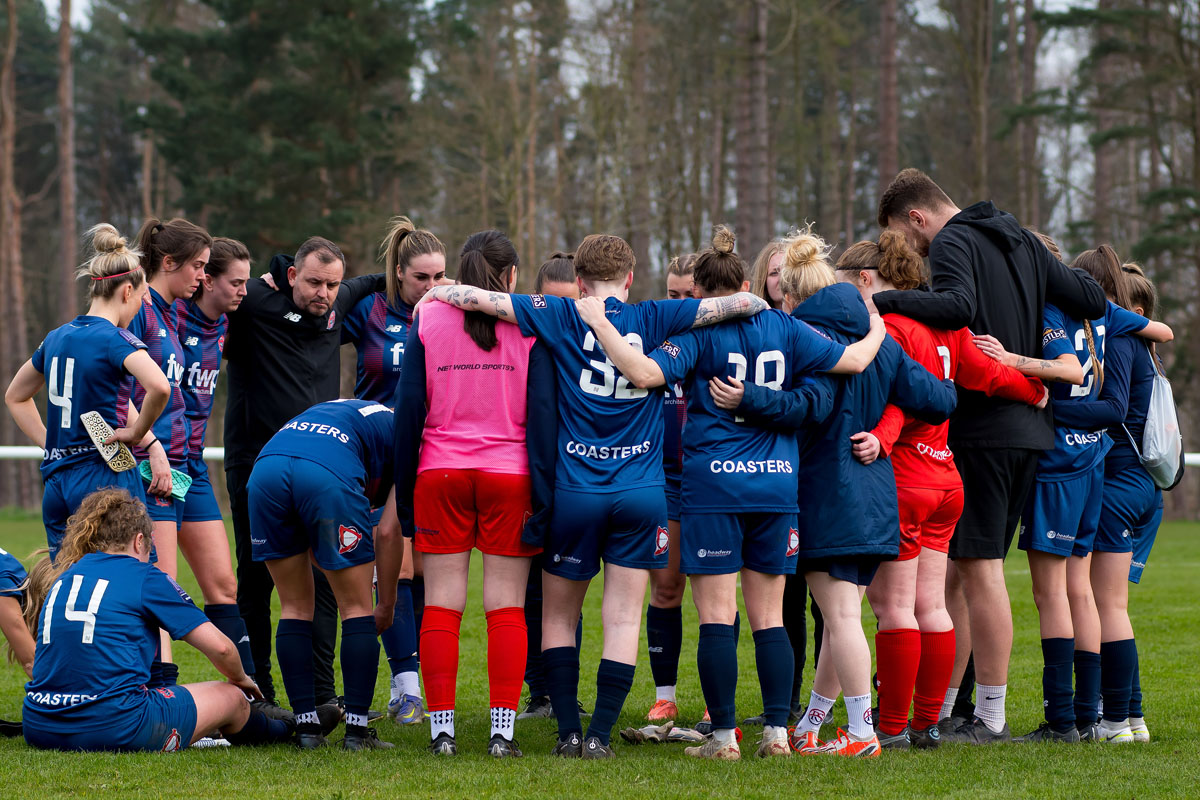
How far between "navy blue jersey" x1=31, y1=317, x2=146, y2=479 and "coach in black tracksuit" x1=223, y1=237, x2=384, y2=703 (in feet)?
3.31

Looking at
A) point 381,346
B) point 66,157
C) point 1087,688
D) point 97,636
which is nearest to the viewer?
point 97,636

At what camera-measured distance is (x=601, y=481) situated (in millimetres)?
4781

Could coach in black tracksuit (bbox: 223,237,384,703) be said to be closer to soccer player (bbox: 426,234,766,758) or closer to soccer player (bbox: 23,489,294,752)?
soccer player (bbox: 23,489,294,752)

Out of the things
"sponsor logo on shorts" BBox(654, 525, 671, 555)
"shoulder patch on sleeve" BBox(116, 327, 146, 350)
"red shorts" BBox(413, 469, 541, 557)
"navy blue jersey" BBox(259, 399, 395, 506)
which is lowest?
"sponsor logo on shorts" BBox(654, 525, 671, 555)

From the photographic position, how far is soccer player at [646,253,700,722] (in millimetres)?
5840

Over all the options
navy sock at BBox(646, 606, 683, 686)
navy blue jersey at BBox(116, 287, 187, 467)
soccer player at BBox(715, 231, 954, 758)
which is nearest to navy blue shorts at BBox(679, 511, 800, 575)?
soccer player at BBox(715, 231, 954, 758)

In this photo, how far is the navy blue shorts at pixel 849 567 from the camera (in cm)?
489

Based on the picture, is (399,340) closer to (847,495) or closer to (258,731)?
(258,731)

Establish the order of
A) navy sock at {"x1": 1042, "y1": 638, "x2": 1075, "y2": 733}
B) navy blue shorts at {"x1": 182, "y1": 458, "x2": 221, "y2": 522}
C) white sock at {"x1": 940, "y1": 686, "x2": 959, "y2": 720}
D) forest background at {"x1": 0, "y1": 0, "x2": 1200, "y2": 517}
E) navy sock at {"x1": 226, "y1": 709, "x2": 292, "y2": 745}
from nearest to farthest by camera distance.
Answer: navy sock at {"x1": 226, "y1": 709, "x2": 292, "y2": 745}, navy sock at {"x1": 1042, "y1": 638, "x2": 1075, "y2": 733}, white sock at {"x1": 940, "y1": 686, "x2": 959, "y2": 720}, navy blue shorts at {"x1": 182, "y1": 458, "x2": 221, "y2": 522}, forest background at {"x1": 0, "y1": 0, "x2": 1200, "y2": 517}

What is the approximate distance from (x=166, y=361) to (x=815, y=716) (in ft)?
11.2

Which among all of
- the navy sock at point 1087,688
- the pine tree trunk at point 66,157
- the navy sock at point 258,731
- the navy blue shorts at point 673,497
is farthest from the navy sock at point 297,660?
the pine tree trunk at point 66,157

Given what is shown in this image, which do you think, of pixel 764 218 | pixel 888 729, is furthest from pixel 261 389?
pixel 764 218

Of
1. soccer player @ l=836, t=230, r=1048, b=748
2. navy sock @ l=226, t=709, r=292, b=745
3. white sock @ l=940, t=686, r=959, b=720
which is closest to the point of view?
soccer player @ l=836, t=230, r=1048, b=748

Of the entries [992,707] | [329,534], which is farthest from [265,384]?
[992,707]
